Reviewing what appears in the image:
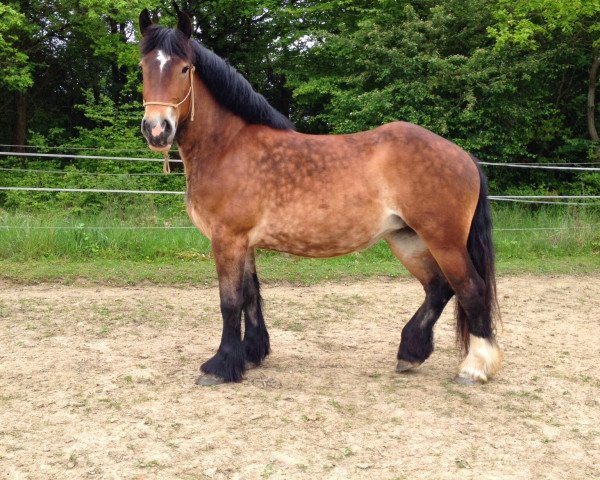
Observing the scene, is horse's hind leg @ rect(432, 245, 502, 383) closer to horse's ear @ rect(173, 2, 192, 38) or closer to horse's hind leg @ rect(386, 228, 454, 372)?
horse's hind leg @ rect(386, 228, 454, 372)

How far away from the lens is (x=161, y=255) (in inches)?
331

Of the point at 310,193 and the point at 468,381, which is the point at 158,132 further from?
the point at 468,381

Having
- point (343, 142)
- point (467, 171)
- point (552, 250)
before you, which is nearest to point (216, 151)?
point (343, 142)

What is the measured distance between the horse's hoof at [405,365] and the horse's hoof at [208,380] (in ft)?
4.24

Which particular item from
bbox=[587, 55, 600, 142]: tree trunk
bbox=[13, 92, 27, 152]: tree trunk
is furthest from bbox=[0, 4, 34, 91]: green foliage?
bbox=[587, 55, 600, 142]: tree trunk

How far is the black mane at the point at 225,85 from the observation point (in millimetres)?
3881

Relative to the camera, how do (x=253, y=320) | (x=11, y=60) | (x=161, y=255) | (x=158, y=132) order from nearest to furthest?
(x=158, y=132)
(x=253, y=320)
(x=161, y=255)
(x=11, y=60)

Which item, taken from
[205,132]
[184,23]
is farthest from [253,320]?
[184,23]

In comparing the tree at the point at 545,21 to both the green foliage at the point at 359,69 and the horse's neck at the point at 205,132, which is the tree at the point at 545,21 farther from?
the horse's neck at the point at 205,132

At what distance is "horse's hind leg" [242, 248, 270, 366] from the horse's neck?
76 centimetres

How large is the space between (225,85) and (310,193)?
95 cm

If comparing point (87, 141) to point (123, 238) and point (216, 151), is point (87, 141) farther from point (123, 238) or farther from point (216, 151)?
point (216, 151)

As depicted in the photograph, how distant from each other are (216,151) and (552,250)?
6.94 metres

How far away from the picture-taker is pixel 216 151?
4.11 meters
